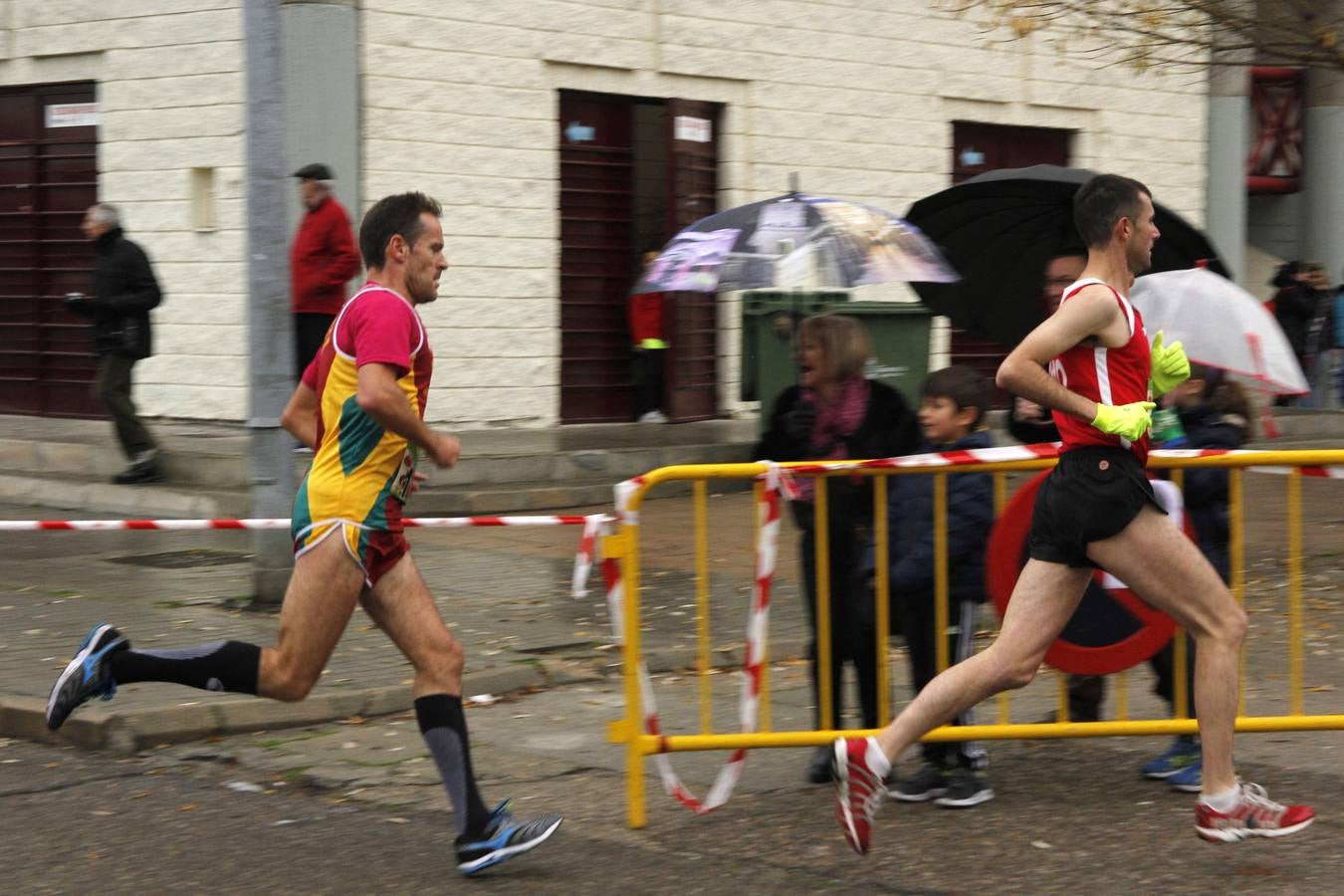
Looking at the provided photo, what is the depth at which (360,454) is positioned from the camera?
509 cm

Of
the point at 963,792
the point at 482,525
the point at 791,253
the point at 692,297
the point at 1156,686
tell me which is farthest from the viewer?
the point at 692,297

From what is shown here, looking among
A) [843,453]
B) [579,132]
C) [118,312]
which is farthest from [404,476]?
[579,132]

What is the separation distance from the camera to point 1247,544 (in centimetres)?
1062

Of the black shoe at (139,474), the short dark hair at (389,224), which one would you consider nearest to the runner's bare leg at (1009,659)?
the short dark hair at (389,224)

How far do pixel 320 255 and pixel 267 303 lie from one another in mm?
3992

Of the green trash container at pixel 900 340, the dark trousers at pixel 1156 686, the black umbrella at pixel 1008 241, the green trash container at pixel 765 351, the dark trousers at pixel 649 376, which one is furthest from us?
the dark trousers at pixel 649 376

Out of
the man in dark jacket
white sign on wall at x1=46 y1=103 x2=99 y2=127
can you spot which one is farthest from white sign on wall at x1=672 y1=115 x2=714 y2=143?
the man in dark jacket

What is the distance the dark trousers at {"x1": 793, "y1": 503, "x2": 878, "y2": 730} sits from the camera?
5906 mm

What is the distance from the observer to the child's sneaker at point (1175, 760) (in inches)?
231

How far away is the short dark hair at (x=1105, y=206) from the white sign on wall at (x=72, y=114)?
1224cm

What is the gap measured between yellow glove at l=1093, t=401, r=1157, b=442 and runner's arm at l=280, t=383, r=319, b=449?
2.18m

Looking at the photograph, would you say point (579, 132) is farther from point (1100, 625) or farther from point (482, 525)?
point (1100, 625)

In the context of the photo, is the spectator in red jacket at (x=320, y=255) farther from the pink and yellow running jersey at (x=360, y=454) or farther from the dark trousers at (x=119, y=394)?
the pink and yellow running jersey at (x=360, y=454)

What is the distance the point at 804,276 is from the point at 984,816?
121 inches
